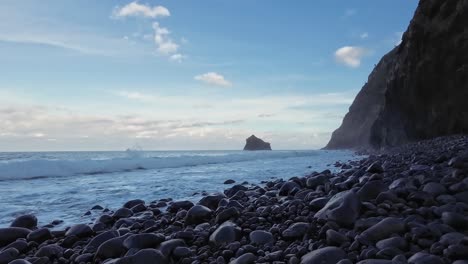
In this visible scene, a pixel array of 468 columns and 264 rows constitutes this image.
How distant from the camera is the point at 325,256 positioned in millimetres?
3158

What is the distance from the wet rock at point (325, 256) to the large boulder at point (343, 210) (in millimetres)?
1032

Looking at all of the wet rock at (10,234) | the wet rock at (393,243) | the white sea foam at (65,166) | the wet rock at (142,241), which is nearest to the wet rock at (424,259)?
the wet rock at (393,243)

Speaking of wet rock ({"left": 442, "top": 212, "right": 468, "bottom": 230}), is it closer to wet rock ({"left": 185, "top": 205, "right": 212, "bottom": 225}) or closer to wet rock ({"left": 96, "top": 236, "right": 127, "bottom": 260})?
wet rock ({"left": 185, "top": 205, "right": 212, "bottom": 225})

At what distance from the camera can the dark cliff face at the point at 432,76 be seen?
798 inches

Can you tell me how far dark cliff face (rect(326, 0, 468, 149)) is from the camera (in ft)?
66.5

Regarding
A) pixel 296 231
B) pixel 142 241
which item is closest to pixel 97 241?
pixel 142 241

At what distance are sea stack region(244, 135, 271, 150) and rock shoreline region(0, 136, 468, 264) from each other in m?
116

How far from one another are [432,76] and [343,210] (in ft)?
73.1

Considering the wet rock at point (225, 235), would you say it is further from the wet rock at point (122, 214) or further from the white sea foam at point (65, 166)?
the white sea foam at point (65, 166)

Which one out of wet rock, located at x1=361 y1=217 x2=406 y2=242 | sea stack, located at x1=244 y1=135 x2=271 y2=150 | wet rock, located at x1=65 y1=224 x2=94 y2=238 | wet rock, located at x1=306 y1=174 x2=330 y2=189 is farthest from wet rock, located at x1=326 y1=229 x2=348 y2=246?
sea stack, located at x1=244 y1=135 x2=271 y2=150

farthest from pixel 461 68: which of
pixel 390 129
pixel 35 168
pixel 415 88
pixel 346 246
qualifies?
pixel 35 168

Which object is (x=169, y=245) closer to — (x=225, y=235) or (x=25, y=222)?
(x=225, y=235)

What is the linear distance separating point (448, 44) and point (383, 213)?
20720 mm

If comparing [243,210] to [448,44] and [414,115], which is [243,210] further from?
[414,115]
